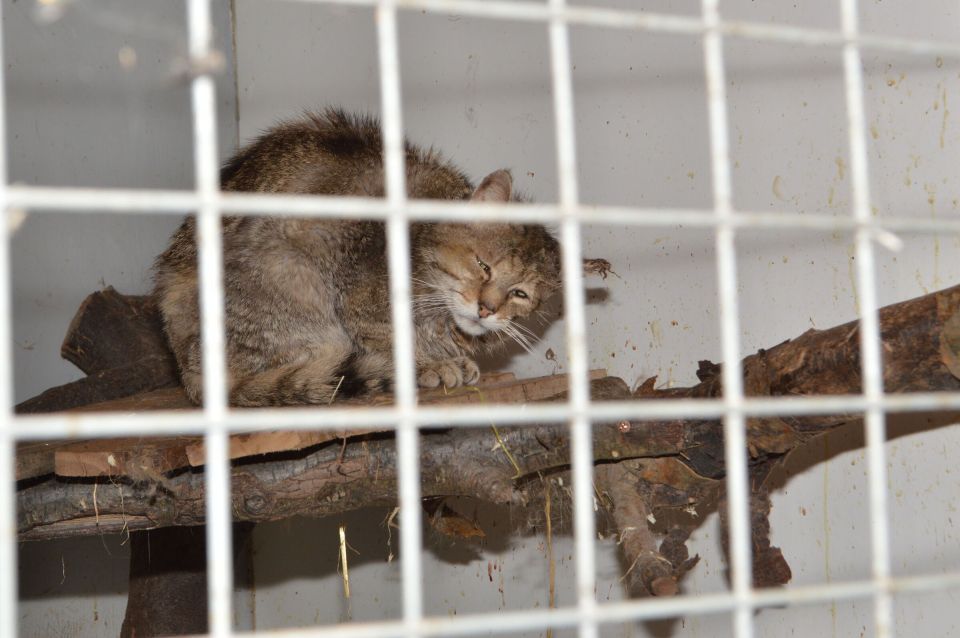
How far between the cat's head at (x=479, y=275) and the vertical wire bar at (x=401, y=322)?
6.86 feet

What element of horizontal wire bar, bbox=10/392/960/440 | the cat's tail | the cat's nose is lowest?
horizontal wire bar, bbox=10/392/960/440

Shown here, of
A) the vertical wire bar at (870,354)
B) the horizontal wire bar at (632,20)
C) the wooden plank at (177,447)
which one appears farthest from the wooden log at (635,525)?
the horizontal wire bar at (632,20)

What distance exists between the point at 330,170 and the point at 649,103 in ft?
3.51

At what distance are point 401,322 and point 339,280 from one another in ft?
6.76

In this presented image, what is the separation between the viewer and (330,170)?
3.14 metres

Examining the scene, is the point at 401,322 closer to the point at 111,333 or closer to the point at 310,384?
the point at 310,384

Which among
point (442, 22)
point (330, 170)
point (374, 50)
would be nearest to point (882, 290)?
point (330, 170)

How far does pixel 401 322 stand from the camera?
1.01 m

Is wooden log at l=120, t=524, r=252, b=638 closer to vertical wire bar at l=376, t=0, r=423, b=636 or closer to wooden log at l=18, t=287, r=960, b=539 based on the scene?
wooden log at l=18, t=287, r=960, b=539

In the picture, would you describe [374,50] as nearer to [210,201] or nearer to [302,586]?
[302,586]

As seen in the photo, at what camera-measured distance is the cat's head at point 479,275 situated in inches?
124

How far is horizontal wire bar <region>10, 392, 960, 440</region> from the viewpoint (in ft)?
2.89

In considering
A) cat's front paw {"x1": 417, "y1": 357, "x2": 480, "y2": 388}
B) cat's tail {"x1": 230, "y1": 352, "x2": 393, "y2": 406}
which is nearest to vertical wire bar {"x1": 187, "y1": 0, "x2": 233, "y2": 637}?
cat's tail {"x1": 230, "y1": 352, "x2": 393, "y2": 406}

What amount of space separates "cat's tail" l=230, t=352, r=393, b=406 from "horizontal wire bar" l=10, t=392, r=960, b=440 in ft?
5.08
